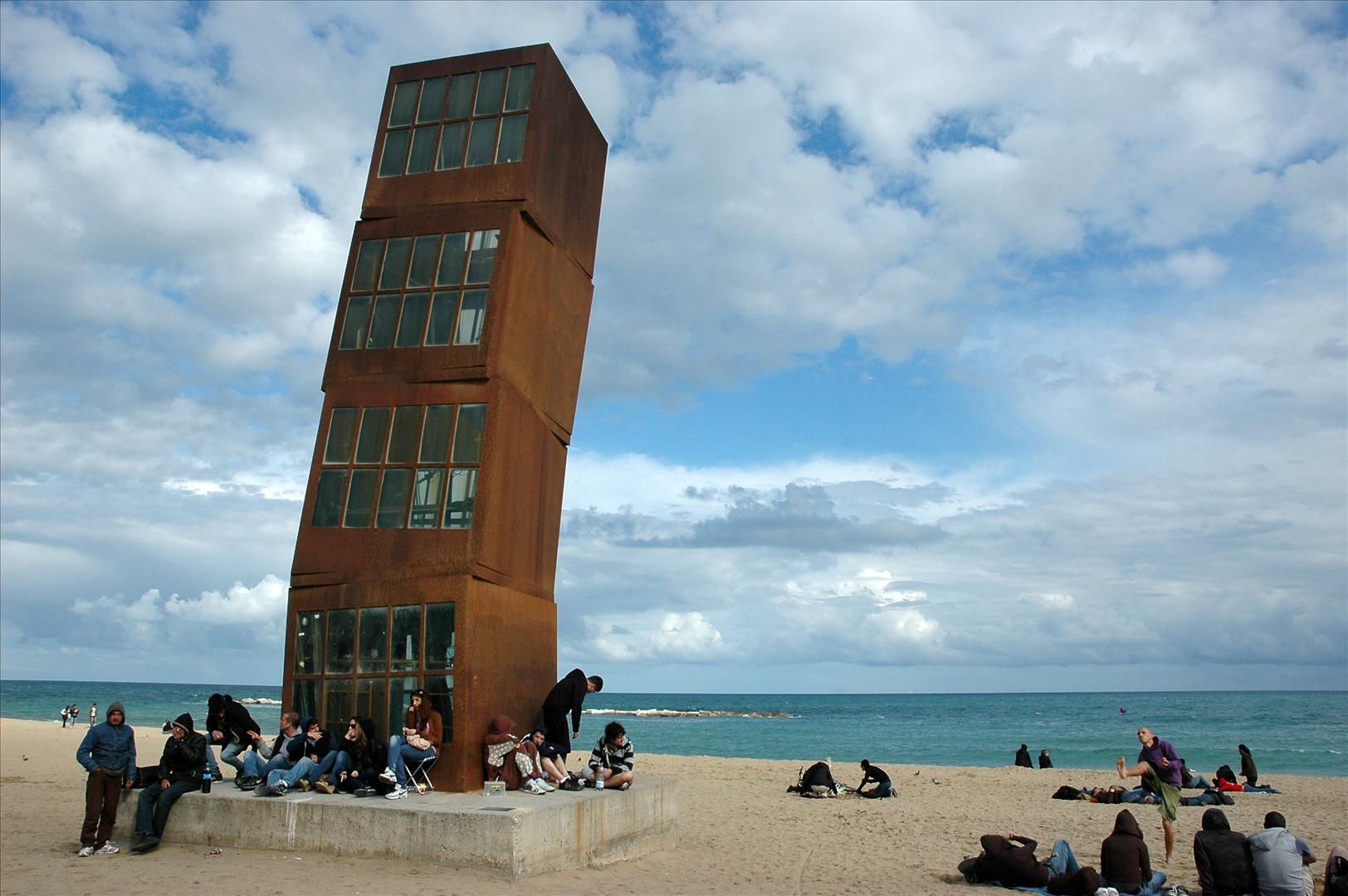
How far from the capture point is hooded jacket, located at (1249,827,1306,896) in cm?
829

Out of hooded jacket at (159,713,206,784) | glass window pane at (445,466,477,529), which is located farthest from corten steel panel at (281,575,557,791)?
hooded jacket at (159,713,206,784)

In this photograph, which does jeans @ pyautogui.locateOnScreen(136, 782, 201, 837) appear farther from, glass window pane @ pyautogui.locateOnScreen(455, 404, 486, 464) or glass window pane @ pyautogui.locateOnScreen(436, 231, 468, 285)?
glass window pane @ pyautogui.locateOnScreen(436, 231, 468, 285)

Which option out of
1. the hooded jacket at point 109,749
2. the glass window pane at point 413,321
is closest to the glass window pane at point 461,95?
the glass window pane at point 413,321

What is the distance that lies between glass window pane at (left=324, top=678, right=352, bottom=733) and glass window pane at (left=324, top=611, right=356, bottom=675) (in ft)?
0.37

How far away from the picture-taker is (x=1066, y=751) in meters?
42.1

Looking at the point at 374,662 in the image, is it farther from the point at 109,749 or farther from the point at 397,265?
the point at 397,265

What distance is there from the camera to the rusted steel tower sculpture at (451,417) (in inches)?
414

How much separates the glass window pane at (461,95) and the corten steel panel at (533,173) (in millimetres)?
109

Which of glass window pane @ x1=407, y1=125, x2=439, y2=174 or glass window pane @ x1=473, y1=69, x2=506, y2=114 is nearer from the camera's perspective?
glass window pane @ x1=473, y1=69, x2=506, y2=114

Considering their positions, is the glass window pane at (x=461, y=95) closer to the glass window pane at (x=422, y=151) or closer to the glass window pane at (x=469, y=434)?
the glass window pane at (x=422, y=151)

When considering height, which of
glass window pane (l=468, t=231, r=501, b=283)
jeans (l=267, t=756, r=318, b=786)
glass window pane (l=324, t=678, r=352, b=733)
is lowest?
jeans (l=267, t=756, r=318, b=786)

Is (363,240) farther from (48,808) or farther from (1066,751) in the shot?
(1066,751)

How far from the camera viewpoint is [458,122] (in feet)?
41.1

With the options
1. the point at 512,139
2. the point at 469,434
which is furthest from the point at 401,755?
the point at 512,139
